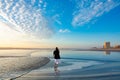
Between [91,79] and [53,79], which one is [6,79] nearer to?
[53,79]

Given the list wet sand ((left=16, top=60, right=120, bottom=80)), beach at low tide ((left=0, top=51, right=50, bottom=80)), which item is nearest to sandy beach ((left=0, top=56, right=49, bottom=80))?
beach at low tide ((left=0, top=51, right=50, bottom=80))

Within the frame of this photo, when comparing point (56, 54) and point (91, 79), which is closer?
point (91, 79)

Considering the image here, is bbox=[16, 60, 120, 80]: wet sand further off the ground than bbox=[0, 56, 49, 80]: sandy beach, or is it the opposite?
bbox=[0, 56, 49, 80]: sandy beach

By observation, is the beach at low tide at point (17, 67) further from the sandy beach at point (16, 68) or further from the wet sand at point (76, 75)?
the wet sand at point (76, 75)

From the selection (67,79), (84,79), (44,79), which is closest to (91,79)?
(84,79)

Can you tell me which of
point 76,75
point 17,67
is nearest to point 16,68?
point 17,67

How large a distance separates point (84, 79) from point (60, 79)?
1.70 metres

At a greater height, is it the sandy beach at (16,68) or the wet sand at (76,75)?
the sandy beach at (16,68)

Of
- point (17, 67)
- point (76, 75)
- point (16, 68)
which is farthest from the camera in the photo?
point (17, 67)

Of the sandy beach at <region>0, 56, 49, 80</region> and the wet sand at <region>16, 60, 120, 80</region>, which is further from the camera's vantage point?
the sandy beach at <region>0, 56, 49, 80</region>

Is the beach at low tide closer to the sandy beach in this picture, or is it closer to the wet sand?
the sandy beach

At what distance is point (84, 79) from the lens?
55.1 feet

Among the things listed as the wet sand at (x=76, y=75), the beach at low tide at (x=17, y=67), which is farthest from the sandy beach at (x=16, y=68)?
the wet sand at (x=76, y=75)

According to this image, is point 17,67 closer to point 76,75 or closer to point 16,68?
point 16,68
